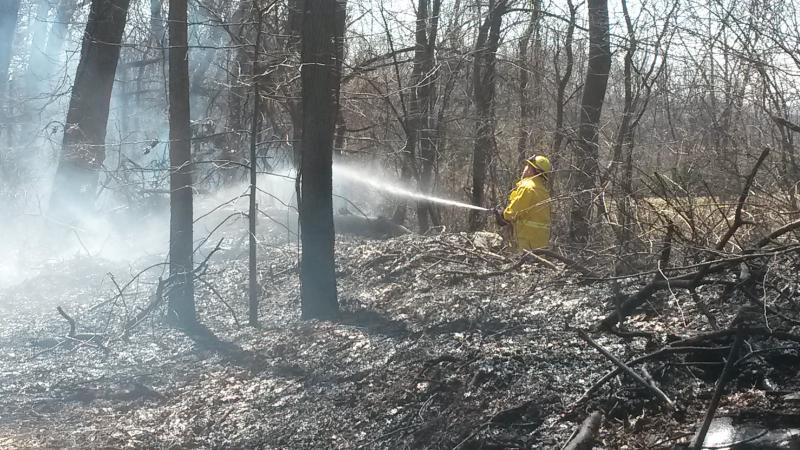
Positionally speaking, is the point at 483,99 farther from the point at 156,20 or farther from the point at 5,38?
the point at 5,38

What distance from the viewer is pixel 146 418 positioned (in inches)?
282

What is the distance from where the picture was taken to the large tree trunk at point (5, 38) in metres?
23.4

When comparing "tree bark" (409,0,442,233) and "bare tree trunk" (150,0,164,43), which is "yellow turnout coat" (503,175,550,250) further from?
"bare tree trunk" (150,0,164,43)

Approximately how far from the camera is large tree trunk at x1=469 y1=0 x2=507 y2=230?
1301 cm

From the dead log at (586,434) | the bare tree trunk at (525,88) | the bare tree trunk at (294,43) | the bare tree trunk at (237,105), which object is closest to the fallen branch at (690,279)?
the dead log at (586,434)

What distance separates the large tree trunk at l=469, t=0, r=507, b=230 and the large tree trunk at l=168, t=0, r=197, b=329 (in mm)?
4610

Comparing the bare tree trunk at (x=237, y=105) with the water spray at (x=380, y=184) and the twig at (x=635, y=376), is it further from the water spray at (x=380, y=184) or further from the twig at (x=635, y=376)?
the twig at (x=635, y=376)

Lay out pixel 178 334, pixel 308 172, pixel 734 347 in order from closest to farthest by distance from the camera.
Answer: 1. pixel 734 347
2. pixel 308 172
3. pixel 178 334

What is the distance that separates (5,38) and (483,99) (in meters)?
17.9

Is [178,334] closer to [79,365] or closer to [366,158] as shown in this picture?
[79,365]

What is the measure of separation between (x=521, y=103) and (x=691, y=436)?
10.0 meters

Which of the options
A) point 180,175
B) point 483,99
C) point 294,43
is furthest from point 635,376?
point 483,99

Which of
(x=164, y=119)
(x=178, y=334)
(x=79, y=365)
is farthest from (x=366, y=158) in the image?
(x=164, y=119)

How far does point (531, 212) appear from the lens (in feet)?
30.6
